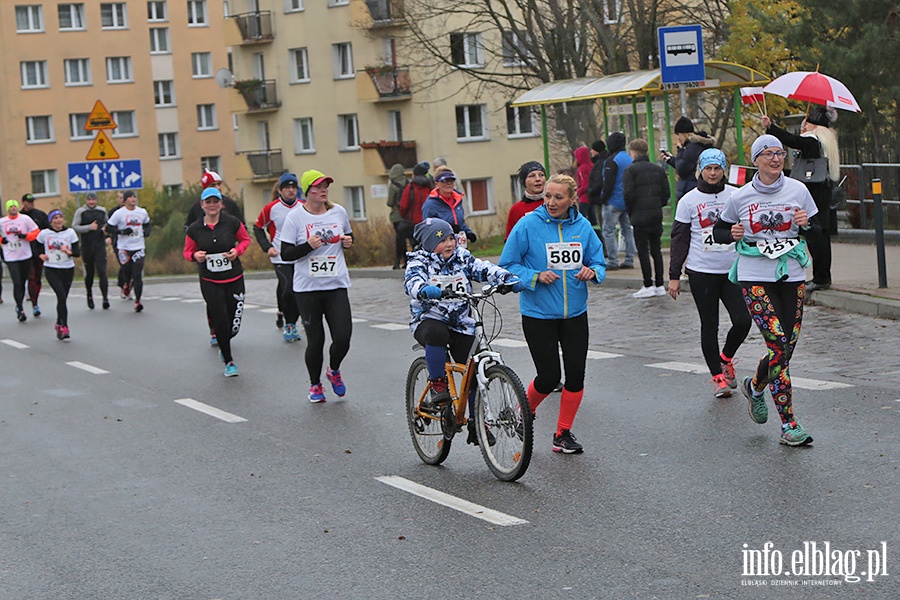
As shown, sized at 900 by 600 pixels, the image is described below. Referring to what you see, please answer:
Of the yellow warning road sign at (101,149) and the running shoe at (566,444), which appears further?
the yellow warning road sign at (101,149)

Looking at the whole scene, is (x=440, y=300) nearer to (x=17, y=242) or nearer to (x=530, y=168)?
(x=530, y=168)

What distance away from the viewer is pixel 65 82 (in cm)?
8000

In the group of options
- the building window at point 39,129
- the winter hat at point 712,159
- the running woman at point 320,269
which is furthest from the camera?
the building window at point 39,129

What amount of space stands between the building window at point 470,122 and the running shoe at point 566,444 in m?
51.9

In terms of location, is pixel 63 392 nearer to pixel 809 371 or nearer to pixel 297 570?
pixel 809 371

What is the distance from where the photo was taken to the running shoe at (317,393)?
466 inches

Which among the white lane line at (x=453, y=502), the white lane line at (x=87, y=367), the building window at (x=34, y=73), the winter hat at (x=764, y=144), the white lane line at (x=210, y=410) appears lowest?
the white lane line at (x=87, y=367)

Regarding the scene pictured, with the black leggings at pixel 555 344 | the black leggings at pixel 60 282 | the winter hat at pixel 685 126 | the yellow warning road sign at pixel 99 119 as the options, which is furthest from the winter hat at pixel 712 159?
the yellow warning road sign at pixel 99 119

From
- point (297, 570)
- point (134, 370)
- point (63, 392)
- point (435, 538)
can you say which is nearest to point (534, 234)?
point (435, 538)

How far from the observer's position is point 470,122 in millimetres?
60719

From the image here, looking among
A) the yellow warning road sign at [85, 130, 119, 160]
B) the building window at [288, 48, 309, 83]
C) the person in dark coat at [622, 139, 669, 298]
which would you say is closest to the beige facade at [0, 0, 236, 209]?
the building window at [288, 48, 309, 83]

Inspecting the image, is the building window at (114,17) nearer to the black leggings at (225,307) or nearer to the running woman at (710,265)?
the black leggings at (225,307)

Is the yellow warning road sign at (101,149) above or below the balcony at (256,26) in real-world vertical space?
below

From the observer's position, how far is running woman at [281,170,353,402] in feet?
38.1
